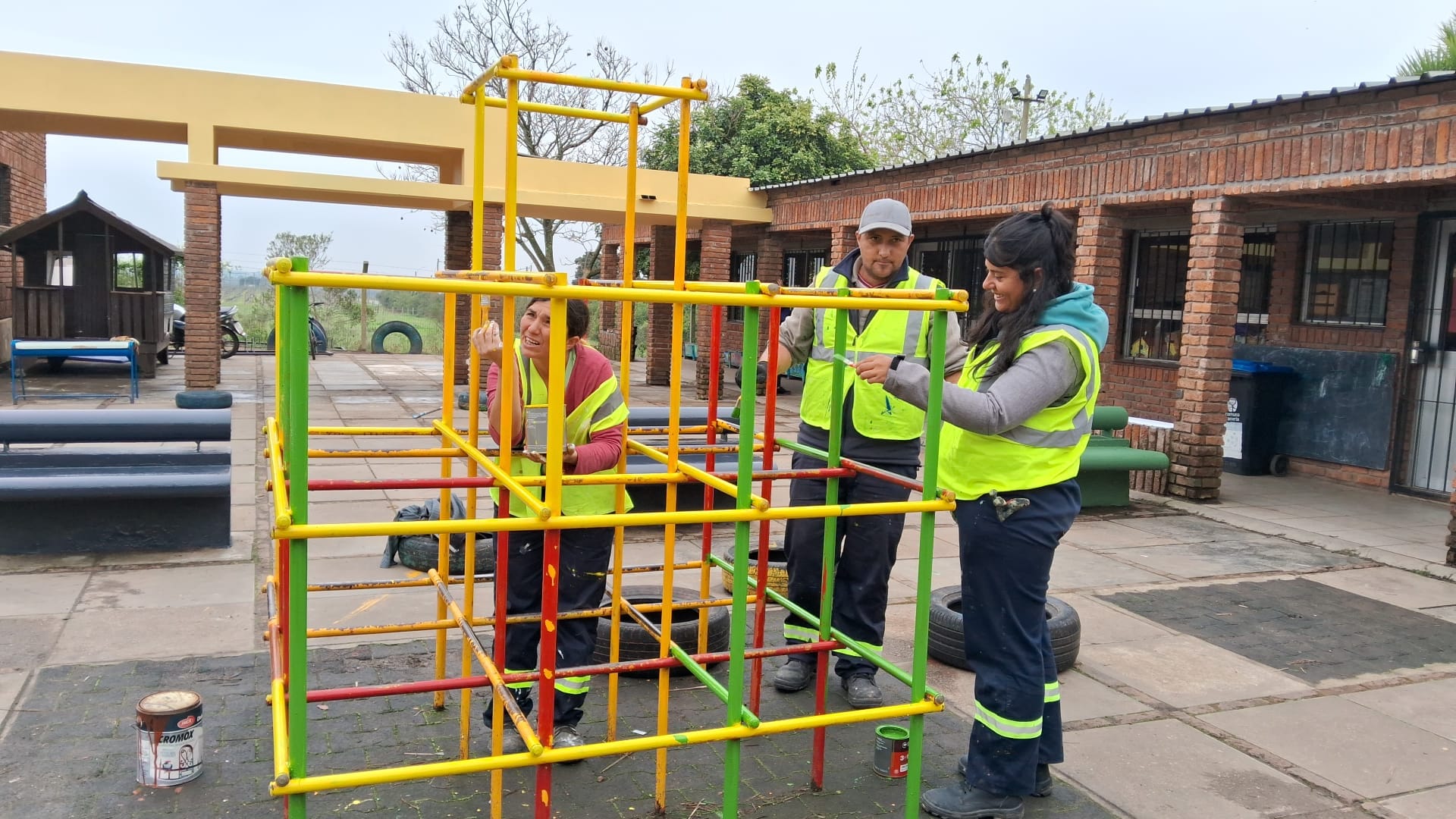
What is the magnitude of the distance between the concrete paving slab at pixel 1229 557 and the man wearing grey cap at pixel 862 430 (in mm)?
3117

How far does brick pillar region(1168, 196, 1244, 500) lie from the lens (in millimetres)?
8258

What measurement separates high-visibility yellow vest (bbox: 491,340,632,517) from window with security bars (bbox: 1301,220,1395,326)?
8.27 m

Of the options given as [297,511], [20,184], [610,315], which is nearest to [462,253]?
[610,315]

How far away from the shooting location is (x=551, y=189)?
560 inches

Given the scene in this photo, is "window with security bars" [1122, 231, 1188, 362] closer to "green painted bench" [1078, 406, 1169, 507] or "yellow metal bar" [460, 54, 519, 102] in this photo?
"green painted bench" [1078, 406, 1169, 507]

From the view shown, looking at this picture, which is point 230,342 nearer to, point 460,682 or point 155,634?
point 155,634

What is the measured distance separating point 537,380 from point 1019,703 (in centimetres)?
172

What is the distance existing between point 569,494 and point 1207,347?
21.9 ft

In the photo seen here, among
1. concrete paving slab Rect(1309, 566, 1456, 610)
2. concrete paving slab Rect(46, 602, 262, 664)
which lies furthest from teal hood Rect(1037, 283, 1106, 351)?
concrete paving slab Rect(1309, 566, 1456, 610)

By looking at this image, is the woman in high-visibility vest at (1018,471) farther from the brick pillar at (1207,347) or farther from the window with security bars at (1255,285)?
the window with security bars at (1255,285)

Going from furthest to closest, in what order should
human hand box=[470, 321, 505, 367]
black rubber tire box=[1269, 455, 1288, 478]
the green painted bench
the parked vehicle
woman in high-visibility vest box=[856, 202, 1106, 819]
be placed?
the parked vehicle → black rubber tire box=[1269, 455, 1288, 478] → the green painted bench → human hand box=[470, 321, 505, 367] → woman in high-visibility vest box=[856, 202, 1106, 819]

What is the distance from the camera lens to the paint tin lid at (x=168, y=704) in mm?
3160

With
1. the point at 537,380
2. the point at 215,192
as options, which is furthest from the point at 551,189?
the point at 537,380

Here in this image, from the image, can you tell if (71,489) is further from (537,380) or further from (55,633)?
(537,380)
